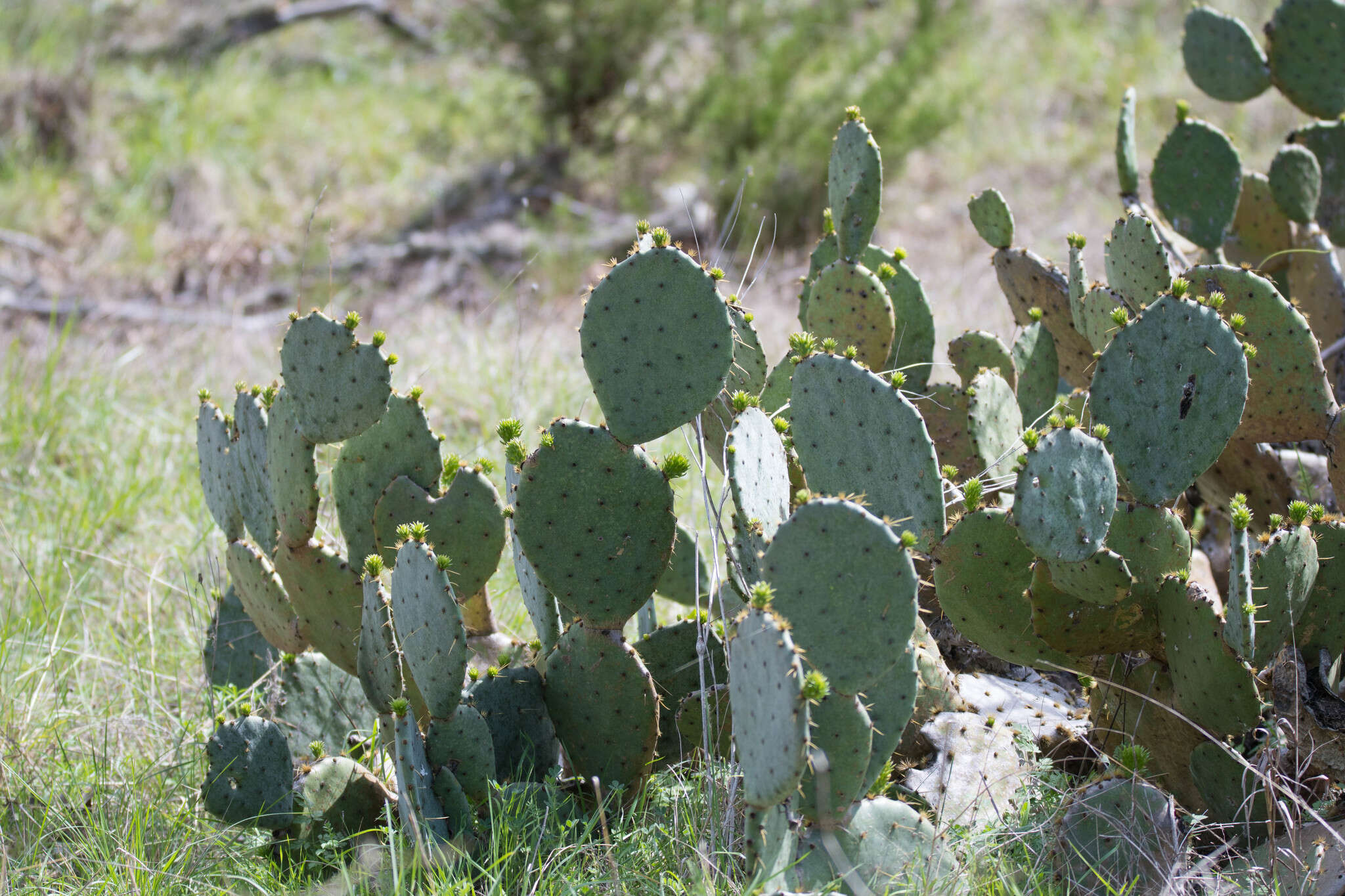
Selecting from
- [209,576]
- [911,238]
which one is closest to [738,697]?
[209,576]

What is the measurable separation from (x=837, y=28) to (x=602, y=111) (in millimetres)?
1582

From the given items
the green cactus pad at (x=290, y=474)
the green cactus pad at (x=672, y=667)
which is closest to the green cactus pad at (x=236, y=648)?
the green cactus pad at (x=290, y=474)

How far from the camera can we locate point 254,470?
6.64ft

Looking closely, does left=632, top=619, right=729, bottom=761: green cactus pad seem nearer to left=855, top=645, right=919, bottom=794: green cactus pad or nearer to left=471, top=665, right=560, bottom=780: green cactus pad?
left=471, top=665, right=560, bottom=780: green cactus pad

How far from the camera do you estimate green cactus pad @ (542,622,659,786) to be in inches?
68.3

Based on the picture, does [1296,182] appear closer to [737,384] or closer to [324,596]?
[737,384]

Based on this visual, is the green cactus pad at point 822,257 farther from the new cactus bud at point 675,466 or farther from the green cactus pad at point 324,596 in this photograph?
the green cactus pad at point 324,596

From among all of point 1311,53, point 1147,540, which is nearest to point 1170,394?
point 1147,540

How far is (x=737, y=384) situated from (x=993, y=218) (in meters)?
0.79

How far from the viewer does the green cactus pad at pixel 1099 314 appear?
6.89ft

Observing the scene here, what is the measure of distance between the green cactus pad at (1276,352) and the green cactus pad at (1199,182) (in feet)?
2.35

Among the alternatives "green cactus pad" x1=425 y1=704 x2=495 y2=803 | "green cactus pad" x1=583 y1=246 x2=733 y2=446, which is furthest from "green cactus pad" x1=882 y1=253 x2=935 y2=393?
"green cactus pad" x1=425 y1=704 x2=495 y2=803

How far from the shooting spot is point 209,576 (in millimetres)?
2607

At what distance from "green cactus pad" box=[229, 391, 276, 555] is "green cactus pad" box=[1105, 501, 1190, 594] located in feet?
4.66
